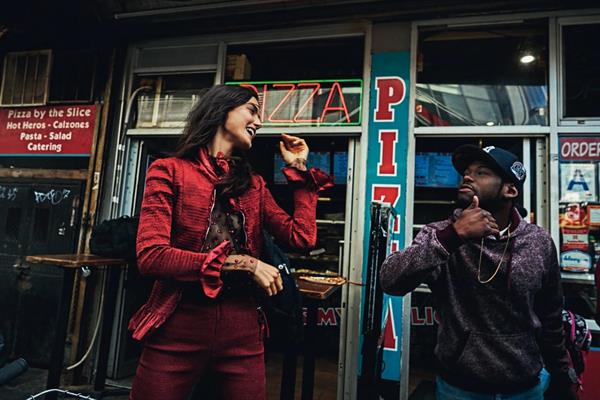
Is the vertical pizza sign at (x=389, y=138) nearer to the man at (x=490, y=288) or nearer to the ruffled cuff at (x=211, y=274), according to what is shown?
the man at (x=490, y=288)

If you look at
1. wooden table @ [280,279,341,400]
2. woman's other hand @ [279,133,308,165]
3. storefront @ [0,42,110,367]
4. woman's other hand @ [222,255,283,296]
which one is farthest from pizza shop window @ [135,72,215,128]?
woman's other hand @ [222,255,283,296]

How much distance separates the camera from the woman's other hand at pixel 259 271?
1311mm

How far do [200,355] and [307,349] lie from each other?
1.66 metres

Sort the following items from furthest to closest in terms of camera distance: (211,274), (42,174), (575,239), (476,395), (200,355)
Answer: (42,174) → (575,239) → (476,395) → (200,355) → (211,274)

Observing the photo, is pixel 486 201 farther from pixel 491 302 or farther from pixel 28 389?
pixel 28 389

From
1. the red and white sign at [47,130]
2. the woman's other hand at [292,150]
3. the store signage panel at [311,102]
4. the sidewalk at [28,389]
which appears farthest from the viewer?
the red and white sign at [47,130]

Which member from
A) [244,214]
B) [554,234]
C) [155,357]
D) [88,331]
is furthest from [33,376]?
[554,234]

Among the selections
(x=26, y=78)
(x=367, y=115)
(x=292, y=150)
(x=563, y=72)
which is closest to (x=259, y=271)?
(x=292, y=150)

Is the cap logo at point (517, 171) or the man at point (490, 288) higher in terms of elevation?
the cap logo at point (517, 171)

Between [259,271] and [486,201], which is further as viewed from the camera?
[486,201]

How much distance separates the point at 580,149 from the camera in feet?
11.5

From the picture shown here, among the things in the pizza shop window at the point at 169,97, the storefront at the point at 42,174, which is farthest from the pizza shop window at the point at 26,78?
the pizza shop window at the point at 169,97

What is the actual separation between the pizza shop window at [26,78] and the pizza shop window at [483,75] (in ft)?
15.0

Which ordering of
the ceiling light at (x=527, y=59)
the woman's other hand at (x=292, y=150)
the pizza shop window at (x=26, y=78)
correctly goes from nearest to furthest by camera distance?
the woman's other hand at (x=292, y=150) → the ceiling light at (x=527, y=59) → the pizza shop window at (x=26, y=78)
